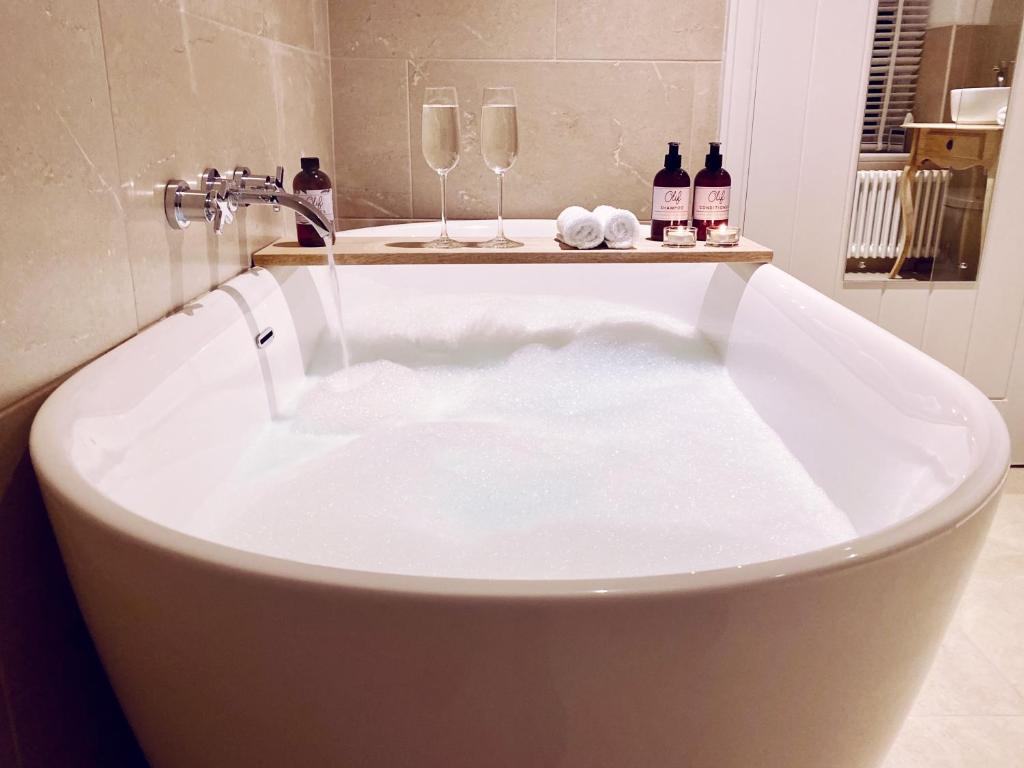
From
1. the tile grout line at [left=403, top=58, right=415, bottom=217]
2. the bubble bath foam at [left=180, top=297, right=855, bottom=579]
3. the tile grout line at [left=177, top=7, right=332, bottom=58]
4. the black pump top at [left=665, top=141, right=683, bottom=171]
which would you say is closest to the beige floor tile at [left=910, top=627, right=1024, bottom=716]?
the bubble bath foam at [left=180, top=297, right=855, bottom=579]

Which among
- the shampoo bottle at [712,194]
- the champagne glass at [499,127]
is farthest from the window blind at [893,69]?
the champagne glass at [499,127]

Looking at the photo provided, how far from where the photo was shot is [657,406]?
4.66 ft

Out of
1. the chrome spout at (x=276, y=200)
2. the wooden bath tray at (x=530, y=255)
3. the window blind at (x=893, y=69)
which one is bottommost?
the wooden bath tray at (x=530, y=255)

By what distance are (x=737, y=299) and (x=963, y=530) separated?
1.14m

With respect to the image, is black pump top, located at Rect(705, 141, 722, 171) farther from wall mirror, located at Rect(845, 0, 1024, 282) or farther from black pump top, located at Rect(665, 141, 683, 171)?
wall mirror, located at Rect(845, 0, 1024, 282)

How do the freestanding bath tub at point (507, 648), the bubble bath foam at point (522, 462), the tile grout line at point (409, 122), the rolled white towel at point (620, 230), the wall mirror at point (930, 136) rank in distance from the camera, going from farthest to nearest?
the tile grout line at point (409, 122), the wall mirror at point (930, 136), the rolled white towel at point (620, 230), the bubble bath foam at point (522, 462), the freestanding bath tub at point (507, 648)

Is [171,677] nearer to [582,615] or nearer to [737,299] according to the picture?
[582,615]

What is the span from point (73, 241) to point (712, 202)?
136 centimetres

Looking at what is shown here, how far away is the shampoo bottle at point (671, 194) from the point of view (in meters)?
1.86

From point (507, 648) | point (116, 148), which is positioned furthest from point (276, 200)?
point (507, 648)

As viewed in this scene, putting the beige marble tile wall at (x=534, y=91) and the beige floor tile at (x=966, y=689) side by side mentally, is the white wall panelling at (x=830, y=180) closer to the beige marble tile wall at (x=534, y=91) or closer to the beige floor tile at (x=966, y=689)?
the beige marble tile wall at (x=534, y=91)

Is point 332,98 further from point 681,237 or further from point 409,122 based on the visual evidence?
point 681,237

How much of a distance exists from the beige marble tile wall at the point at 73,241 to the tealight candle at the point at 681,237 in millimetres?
937

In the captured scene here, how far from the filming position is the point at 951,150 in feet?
7.32
